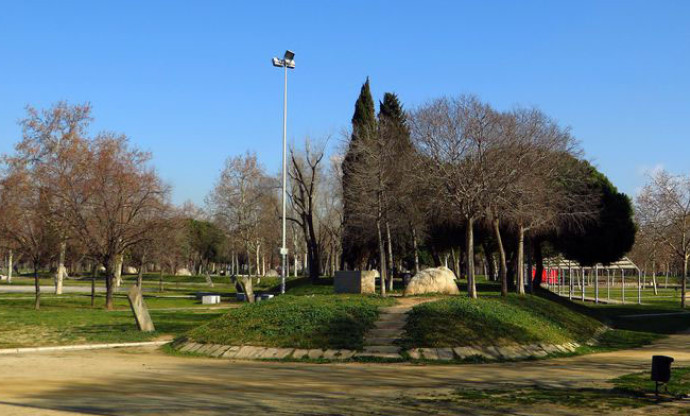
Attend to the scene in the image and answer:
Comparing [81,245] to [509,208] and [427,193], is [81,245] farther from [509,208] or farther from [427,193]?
[509,208]

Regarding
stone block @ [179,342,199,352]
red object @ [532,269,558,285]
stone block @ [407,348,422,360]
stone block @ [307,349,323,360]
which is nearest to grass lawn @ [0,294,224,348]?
stone block @ [179,342,199,352]

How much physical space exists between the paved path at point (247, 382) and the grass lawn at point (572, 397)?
0.41 metres

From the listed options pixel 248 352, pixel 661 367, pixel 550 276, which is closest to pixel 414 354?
pixel 248 352

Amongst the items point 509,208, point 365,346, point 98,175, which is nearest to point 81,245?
point 98,175

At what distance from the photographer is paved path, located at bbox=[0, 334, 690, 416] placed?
11266 mm

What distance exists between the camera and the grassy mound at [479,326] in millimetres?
19844

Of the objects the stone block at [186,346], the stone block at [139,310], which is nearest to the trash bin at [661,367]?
the stone block at [186,346]

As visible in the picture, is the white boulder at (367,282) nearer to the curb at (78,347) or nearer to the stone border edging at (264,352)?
the curb at (78,347)

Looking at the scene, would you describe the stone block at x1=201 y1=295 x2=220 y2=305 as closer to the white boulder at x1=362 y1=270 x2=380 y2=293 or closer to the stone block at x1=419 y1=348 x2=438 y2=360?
the white boulder at x1=362 y1=270 x2=380 y2=293

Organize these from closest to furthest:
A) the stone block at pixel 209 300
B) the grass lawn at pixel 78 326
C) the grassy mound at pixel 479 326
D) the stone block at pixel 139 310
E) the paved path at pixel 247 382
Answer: the paved path at pixel 247 382 < the grassy mound at pixel 479 326 < the grass lawn at pixel 78 326 < the stone block at pixel 139 310 < the stone block at pixel 209 300

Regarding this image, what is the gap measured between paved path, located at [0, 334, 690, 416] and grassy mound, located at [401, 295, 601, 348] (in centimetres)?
160

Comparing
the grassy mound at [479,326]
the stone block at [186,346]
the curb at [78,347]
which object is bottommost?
the curb at [78,347]

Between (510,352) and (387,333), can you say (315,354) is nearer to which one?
(387,333)

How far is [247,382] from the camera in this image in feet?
48.2
